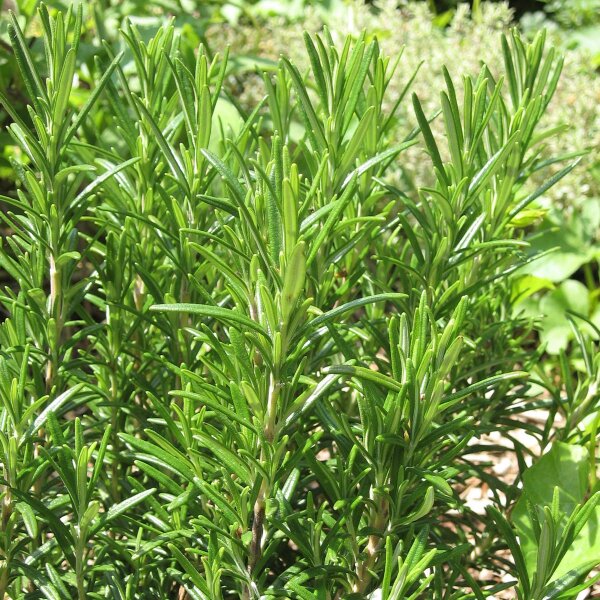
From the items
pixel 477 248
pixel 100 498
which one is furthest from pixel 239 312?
pixel 100 498

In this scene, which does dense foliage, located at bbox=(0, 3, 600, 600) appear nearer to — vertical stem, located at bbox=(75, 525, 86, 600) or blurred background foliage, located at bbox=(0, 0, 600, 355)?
vertical stem, located at bbox=(75, 525, 86, 600)

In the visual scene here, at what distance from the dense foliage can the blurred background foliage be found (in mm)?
1090

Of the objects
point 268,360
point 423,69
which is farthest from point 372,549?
point 423,69

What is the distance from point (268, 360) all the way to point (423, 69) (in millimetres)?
3273

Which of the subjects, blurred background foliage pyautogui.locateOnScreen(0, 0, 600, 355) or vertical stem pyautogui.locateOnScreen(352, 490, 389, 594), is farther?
blurred background foliage pyautogui.locateOnScreen(0, 0, 600, 355)

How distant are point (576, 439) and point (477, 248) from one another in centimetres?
47

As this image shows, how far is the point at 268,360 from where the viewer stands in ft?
2.93

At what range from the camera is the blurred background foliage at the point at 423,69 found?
2.95 meters

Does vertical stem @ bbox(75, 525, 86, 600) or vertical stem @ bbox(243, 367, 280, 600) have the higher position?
vertical stem @ bbox(243, 367, 280, 600)

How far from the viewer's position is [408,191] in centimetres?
326

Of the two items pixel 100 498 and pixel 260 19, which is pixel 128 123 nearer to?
pixel 100 498

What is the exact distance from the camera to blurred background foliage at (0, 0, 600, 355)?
295 centimetres

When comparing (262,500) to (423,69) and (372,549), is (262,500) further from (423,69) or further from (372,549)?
(423,69)

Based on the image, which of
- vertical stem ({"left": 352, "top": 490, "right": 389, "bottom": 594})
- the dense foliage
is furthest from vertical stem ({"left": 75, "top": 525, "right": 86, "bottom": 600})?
vertical stem ({"left": 352, "top": 490, "right": 389, "bottom": 594})
